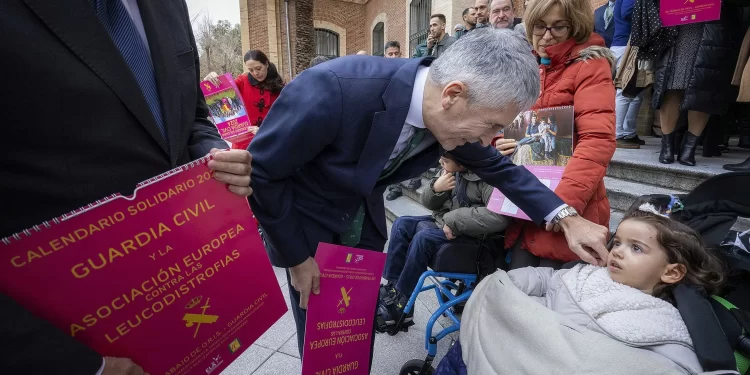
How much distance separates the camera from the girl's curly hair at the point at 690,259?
131 centimetres

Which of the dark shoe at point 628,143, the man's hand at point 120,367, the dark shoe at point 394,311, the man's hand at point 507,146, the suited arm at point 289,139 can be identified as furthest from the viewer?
the dark shoe at point 628,143

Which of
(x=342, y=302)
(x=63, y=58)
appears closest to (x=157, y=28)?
(x=63, y=58)

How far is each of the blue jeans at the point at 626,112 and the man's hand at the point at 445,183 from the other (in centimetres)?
296

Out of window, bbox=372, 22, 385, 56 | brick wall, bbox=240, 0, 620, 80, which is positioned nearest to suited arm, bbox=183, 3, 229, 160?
brick wall, bbox=240, 0, 620, 80

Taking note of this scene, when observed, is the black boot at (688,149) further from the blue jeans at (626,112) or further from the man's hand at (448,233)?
the man's hand at (448,233)

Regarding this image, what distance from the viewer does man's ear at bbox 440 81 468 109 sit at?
1043 mm

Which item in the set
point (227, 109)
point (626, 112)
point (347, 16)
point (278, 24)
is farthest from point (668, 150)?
point (347, 16)

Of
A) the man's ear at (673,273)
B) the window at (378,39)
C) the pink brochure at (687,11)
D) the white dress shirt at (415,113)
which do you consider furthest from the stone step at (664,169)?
the window at (378,39)

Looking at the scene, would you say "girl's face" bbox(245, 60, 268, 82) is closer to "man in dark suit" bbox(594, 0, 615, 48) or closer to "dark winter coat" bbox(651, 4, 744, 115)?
"dark winter coat" bbox(651, 4, 744, 115)

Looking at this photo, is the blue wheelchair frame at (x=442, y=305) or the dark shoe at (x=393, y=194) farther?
the dark shoe at (x=393, y=194)

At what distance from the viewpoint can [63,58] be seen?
0.68 meters

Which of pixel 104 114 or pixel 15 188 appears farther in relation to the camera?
pixel 104 114

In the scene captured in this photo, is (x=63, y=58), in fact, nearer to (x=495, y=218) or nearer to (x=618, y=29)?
(x=495, y=218)

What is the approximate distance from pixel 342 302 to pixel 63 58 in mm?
1001
